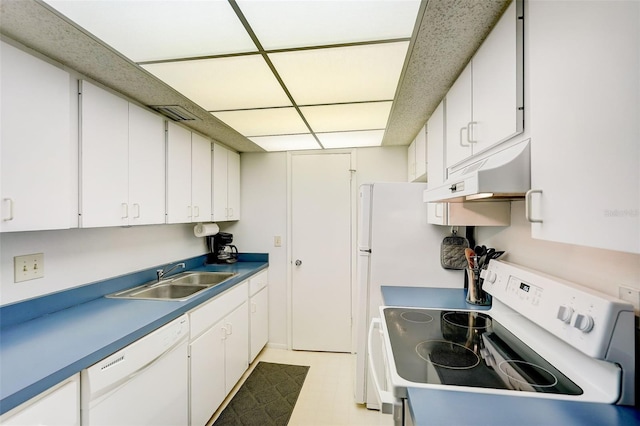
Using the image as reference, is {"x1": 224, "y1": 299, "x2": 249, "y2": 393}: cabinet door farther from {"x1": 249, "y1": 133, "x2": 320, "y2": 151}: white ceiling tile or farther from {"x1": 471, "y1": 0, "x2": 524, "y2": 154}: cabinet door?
{"x1": 471, "y1": 0, "x2": 524, "y2": 154}: cabinet door

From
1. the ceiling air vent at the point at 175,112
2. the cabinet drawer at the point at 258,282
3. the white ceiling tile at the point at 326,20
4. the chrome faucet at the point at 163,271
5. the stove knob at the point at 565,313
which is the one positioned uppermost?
the white ceiling tile at the point at 326,20

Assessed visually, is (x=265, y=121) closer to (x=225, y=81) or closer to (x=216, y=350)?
(x=225, y=81)

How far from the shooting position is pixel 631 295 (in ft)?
2.78

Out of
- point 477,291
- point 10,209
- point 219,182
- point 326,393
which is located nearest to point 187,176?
point 219,182

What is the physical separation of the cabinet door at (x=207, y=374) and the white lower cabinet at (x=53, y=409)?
28.5 inches

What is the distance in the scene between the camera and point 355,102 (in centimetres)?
190

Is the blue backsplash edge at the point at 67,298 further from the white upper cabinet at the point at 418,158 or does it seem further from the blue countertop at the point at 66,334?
the white upper cabinet at the point at 418,158

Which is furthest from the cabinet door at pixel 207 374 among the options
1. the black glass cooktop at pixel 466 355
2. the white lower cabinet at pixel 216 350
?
the black glass cooktop at pixel 466 355

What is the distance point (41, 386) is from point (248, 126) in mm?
1942

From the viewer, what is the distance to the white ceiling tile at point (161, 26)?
3.32 ft

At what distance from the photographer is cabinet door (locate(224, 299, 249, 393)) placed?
7.36ft

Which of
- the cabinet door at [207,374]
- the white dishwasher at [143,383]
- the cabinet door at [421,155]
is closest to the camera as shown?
the white dishwasher at [143,383]

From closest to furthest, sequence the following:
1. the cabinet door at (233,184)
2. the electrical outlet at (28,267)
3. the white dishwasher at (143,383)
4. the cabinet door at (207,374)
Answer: the white dishwasher at (143,383)
the electrical outlet at (28,267)
the cabinet door at (207,374)
the cabinet door at (233,184)

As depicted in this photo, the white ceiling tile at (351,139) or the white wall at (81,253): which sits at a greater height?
the white ceiling tile at (351,139)
